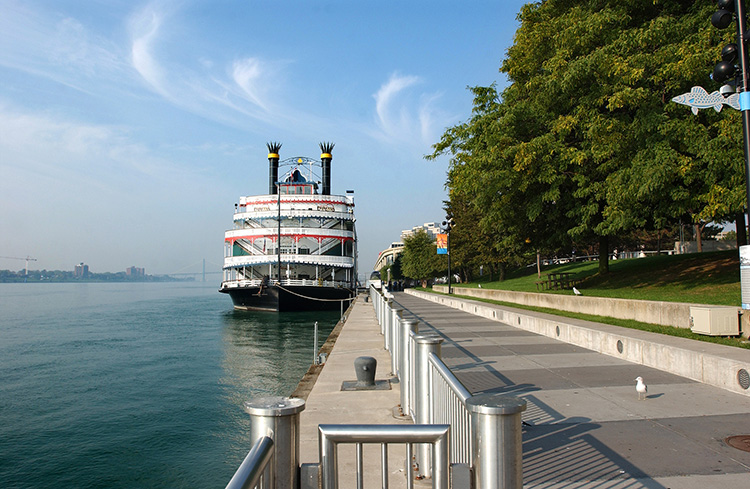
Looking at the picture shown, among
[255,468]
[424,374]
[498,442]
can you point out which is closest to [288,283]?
[424,374]

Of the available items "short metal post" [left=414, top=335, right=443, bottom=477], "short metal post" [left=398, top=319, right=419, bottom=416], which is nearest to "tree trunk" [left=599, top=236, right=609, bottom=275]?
"short metal post" [left=398, top=319, right=419, bottom=416]

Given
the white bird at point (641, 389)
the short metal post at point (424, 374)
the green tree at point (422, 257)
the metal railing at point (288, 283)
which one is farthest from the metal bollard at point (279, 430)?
the green tree at point (422, 257)

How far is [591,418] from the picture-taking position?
19.9 feet

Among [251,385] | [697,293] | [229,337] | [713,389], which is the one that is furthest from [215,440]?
[229,337]

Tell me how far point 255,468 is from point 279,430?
1.67ft

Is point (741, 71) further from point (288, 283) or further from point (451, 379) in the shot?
point (288, 283)

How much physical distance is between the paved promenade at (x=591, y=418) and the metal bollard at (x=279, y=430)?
1.81 metres

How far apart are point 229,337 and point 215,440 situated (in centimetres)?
1926

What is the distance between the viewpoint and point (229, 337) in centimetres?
2881

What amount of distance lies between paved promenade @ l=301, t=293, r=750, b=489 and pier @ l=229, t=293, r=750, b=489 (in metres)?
0.01

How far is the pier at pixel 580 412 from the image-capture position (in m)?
4.25

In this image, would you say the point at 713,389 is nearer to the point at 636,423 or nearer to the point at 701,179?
the point at 636,423

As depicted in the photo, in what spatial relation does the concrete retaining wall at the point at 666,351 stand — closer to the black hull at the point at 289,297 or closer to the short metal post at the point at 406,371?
the short metal post at the point at 406,371

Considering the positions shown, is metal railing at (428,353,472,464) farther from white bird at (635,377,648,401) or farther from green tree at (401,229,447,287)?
green tree at (401,229,447,287)
